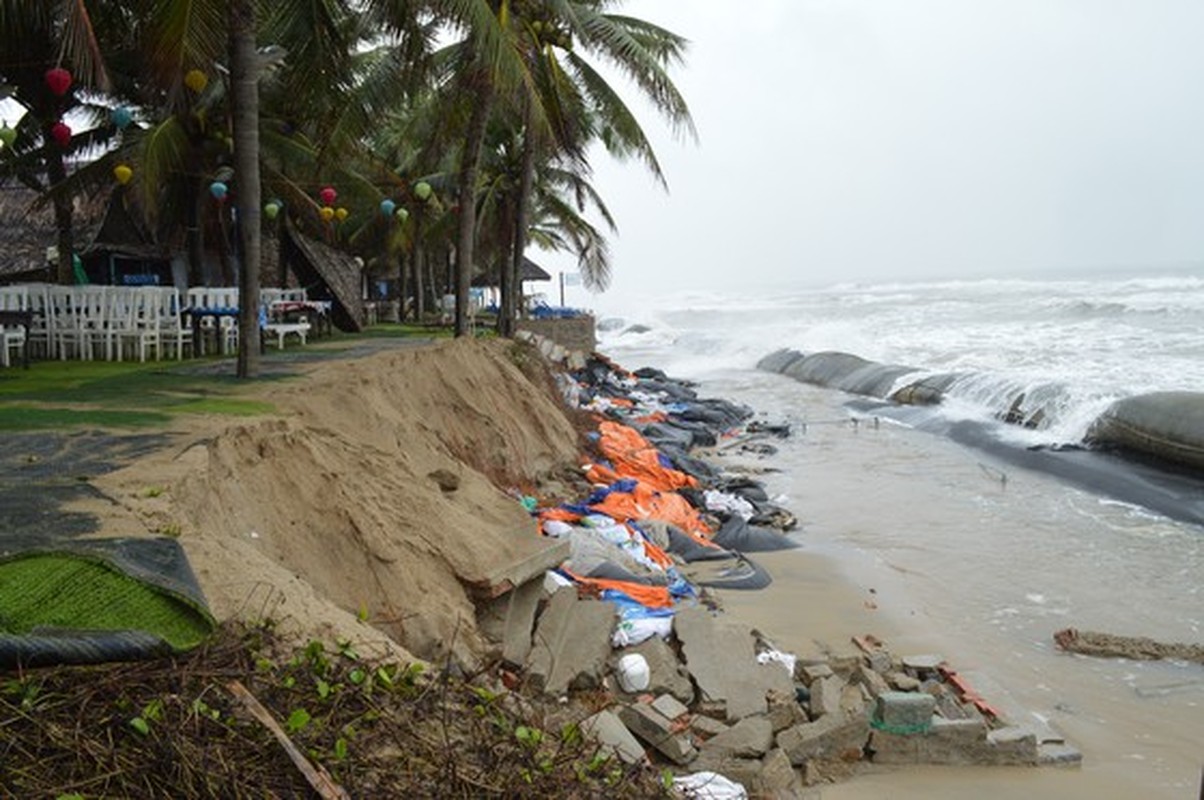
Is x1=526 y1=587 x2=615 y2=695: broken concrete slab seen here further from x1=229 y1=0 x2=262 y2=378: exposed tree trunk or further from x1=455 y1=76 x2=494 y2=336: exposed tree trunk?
x1=455 y1=76 x2=494 y2=336: exposed tree trunk

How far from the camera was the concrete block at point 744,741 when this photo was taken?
17.2ft

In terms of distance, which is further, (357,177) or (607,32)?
(357,177)

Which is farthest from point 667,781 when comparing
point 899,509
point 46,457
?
point 899,509

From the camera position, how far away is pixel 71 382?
9570 millimetres

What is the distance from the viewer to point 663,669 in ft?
19.9

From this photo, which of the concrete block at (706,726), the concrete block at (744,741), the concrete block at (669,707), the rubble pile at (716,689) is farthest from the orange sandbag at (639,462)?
the concrete block at (744,741)

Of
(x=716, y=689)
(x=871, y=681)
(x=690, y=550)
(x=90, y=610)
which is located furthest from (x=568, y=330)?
(x=90, y=610)

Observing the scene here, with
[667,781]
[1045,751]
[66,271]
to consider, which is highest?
[66,271]

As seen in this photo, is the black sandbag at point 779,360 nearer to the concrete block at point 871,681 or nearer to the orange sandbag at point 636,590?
the orange sandbag at point 636,590

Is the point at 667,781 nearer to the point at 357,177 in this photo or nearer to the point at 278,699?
the point at 278,699

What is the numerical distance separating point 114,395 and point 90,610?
20.2 feet

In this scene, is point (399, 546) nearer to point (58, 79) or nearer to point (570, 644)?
point (570, 644)

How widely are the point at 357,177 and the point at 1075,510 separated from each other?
47.5 feet

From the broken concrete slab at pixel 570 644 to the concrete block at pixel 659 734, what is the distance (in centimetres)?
55
